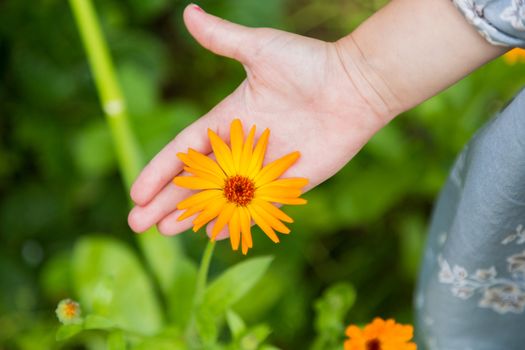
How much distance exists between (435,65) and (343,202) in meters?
0.71

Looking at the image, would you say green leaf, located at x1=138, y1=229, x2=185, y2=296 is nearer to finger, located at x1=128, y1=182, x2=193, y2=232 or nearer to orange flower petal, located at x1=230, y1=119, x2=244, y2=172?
finger, located at x1=128, y1=182, x2=193, y2=232

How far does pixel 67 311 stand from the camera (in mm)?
808

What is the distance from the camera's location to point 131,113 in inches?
55.5

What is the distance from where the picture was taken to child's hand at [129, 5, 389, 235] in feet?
2.84

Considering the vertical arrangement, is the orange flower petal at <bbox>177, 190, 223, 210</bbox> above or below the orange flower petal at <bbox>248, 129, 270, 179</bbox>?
below

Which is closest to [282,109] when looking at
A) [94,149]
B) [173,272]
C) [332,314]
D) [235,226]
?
[235,226]

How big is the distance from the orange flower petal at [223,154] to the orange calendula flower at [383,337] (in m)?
0.25

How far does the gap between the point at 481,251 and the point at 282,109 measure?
32cm

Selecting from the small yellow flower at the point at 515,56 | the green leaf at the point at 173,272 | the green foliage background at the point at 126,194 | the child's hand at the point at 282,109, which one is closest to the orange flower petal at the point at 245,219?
the child's hand at the point at 282,109

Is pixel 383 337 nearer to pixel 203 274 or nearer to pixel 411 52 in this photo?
pixel 203 274

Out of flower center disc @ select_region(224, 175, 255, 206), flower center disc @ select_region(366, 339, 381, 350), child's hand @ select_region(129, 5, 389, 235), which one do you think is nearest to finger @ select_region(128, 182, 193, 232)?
child's hand @ select_region(129, 5, 389, 235)

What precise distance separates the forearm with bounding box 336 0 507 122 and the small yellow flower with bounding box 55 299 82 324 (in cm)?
46

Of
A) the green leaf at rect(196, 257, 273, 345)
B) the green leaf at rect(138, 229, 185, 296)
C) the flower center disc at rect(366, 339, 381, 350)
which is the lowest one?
the flower center disc at rect(366, 339, 381, 350)

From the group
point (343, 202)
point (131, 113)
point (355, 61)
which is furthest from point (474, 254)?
point (131, 113)
